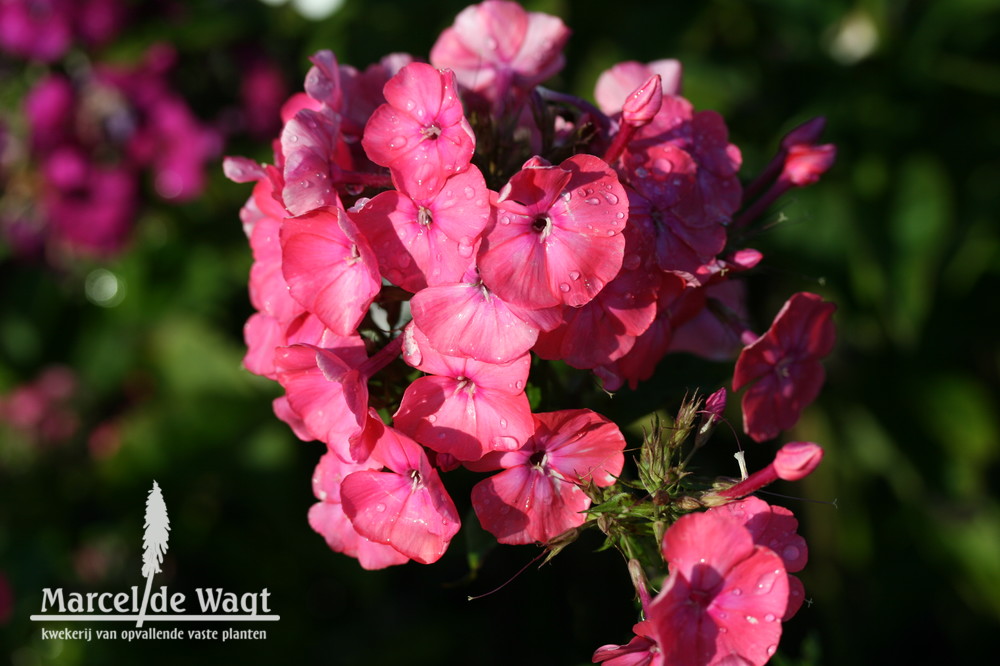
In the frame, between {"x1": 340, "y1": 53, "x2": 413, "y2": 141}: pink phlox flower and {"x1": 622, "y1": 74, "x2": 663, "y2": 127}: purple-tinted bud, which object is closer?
{"x1": 622, "y1": 74, "x2": 663, "y2": 127}: purple-tinted bud

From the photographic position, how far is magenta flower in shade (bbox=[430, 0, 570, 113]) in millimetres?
1105

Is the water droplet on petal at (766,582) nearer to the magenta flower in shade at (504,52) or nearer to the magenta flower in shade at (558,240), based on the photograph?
the magenta flower in shade at (558,240)

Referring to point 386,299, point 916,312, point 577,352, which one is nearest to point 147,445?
point 386,299

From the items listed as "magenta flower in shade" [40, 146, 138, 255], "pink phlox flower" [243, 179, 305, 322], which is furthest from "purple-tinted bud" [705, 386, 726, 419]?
"magenta flower in shade" [40, 146, 138, 255]

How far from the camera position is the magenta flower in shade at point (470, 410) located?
85 cm

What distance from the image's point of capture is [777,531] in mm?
831

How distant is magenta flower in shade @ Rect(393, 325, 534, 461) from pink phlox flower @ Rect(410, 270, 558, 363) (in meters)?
0.02

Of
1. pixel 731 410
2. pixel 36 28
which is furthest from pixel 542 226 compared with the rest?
pixel 36 28

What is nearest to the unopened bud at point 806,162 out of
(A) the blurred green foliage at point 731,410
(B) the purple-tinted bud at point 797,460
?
(B) the purple-tinted bud at point 797,460

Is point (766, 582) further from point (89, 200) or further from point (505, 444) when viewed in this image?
point (89, 200)

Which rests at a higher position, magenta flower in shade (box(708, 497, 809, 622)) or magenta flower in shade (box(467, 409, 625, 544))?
magenta flower in shade (box(467, 409, 625, 544))

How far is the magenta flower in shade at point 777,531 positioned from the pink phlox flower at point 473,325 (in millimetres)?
246

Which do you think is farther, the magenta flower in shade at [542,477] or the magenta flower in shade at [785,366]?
the magenta flower in shade at [785,366]

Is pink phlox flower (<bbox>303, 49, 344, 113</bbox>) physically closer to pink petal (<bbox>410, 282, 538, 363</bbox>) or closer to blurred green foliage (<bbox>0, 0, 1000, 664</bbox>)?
pink petal (<bbox>410, 282, 538, 363</bbox>)
